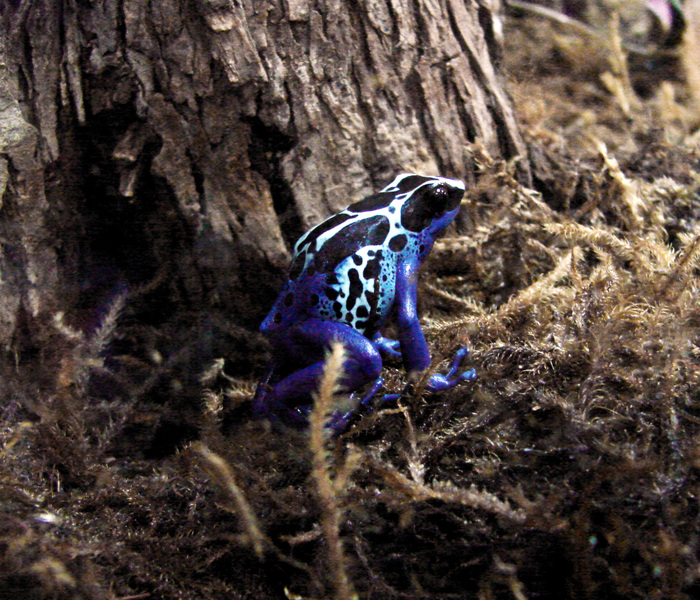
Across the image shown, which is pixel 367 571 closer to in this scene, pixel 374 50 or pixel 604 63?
pixel 374 50

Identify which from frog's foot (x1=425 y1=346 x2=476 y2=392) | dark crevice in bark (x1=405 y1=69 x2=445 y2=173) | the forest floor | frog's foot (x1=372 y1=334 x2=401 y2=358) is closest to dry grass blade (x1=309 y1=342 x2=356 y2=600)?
the forest floor

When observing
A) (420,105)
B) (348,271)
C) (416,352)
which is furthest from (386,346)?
(420,105)

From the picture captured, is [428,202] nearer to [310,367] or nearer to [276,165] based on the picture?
[276,165]

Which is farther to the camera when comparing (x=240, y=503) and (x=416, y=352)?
(x=416, y=352)

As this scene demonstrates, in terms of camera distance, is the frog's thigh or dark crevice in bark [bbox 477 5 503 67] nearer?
the frog's thigh

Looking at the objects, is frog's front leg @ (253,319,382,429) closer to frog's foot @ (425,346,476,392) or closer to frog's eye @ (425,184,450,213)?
frog's foot @ (425,346,476,392)

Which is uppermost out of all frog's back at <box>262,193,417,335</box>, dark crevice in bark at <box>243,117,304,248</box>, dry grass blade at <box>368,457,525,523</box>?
dark crevice in bark at <box>243,117,304,248</box>
